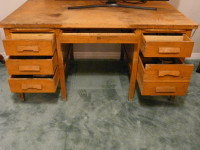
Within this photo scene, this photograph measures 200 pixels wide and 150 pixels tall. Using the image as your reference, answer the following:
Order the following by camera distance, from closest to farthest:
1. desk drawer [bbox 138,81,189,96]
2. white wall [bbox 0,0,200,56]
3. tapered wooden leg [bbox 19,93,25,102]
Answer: desk drawer [bbox 138,81,189,96] < tapered wooden leg [bbox 19,93,25,102] < white wall [bbox 0,0,200,56]

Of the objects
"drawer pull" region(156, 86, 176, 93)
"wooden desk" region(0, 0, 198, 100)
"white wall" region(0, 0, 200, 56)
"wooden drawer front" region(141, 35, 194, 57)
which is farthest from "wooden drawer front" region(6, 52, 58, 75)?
"white wall" region(0, 0, 200, 56)

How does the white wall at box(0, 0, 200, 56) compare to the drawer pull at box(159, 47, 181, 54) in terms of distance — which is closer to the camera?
the drawer pull at box(159, 47, 181, 54)

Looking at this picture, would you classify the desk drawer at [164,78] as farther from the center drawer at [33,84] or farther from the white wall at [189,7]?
the white wall at [189,7]

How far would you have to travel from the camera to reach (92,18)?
51.6 inches

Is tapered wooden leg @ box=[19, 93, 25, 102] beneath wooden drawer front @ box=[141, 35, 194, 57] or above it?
beneath

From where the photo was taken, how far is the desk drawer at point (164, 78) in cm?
125

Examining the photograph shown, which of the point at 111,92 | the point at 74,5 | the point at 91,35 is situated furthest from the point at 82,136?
the point at 74,5

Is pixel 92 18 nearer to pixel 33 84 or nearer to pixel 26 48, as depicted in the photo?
pixel 26 48

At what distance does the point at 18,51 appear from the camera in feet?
4.00

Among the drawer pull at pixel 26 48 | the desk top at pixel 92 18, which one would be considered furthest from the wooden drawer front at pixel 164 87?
the drawer pull at pixel 26 48

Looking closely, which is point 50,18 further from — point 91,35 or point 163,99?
point 163,99

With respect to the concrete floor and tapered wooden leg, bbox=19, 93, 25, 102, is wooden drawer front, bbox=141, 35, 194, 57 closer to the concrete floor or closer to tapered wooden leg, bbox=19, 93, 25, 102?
the concrete floor

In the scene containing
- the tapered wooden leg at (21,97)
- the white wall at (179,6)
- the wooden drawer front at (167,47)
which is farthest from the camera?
the white wall at (179,6)

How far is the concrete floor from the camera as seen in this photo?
1220 mm
